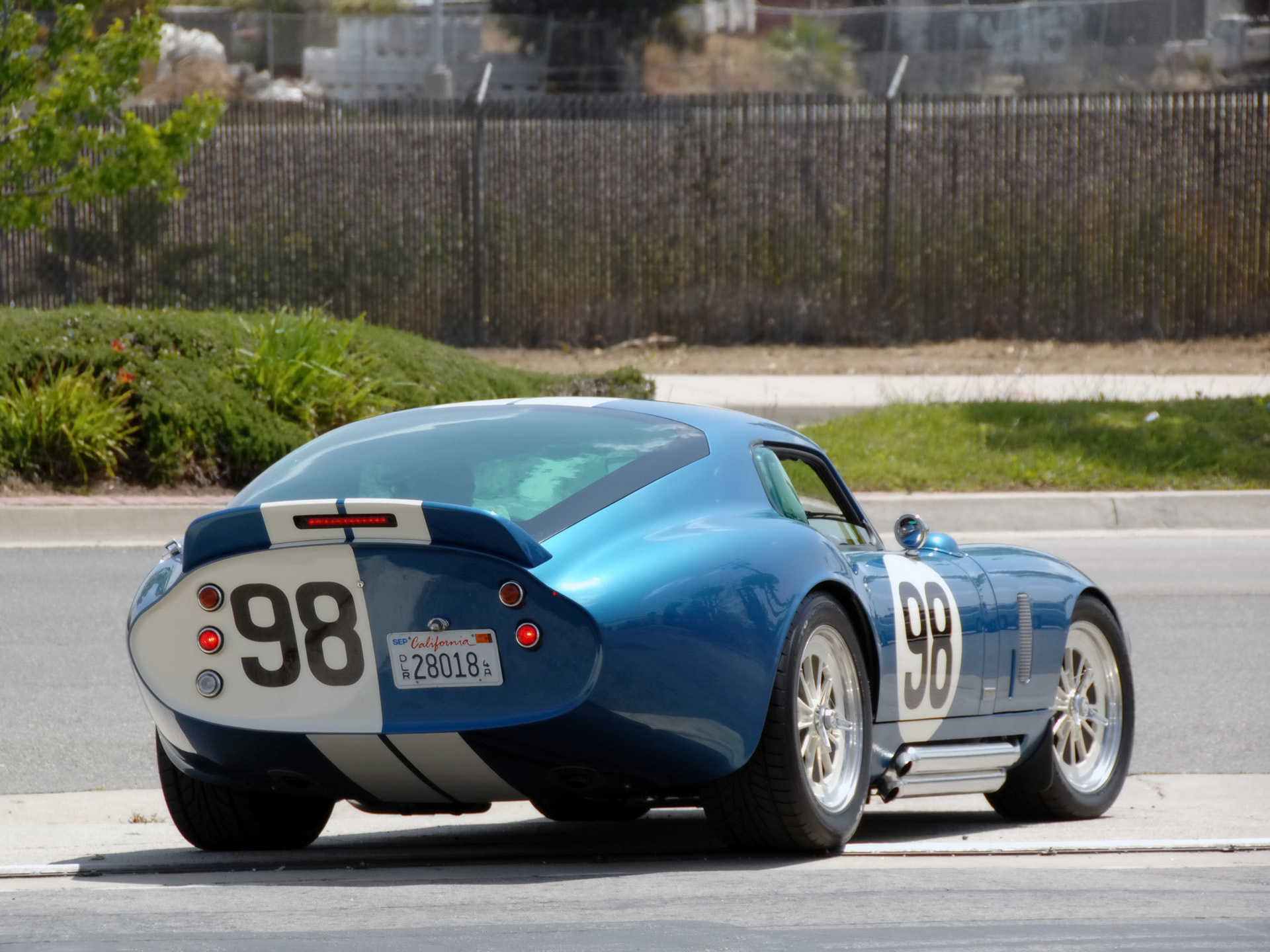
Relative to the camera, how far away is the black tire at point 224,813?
488cm

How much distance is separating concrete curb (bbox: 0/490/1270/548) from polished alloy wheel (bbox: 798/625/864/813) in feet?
24.5

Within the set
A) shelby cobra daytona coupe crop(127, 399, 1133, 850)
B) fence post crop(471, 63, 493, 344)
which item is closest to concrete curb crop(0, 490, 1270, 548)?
shelby cobra daytona coupe crop(127, 399, 1133, 850)

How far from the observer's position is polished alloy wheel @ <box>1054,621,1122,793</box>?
19.5 ft

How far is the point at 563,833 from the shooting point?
555cm

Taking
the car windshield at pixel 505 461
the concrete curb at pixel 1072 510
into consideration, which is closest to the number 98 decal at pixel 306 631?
the car windshield at pixel 505 461

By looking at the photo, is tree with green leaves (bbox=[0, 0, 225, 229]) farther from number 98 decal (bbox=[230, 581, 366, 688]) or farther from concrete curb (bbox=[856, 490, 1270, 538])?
number 98 decal (bbox=[230, 581, 366, 688])

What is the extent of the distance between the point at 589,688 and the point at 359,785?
0.76m

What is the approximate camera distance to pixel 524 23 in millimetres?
36062

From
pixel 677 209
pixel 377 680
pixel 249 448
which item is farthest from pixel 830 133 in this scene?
pixel 377 680

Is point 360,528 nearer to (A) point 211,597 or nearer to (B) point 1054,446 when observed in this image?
(A) point 211,597

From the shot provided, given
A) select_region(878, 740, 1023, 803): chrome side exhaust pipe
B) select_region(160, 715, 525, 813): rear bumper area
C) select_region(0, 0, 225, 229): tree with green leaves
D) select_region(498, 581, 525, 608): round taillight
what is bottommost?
select_region(878, 740, 1023, 803): chrome side exhaust pipe

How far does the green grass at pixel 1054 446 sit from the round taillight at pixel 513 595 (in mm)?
8853

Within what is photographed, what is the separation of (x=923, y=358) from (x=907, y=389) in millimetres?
3414

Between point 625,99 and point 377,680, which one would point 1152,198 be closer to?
point 625,99
